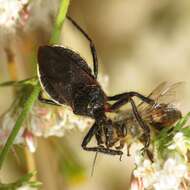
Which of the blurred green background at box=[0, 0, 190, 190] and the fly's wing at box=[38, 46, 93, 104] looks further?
the blurred green background at box=[0, 0, 190, 190]

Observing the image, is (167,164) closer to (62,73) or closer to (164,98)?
(164,98)

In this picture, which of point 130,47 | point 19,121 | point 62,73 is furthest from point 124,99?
point 130,47

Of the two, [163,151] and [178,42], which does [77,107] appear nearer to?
[163,151]

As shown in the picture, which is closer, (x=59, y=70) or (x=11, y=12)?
(x=59, y=70)

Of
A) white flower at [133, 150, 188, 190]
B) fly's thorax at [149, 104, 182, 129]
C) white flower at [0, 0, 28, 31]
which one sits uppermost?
white flower at [0, 0, 28, 31]

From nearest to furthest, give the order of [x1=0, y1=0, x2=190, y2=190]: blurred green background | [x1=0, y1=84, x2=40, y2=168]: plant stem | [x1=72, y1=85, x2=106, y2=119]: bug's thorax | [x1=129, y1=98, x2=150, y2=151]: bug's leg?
[x1=0, y1=84, x2=40, y2=168]: plant stem, [x1=129, y1=98, x2=150, y2=151]: bug's leg, [x1=72, y1=85, x2=106, y2=119]: bug's thorax, [x1=0, y1=0, x2=190, y2=190]: blurred green background

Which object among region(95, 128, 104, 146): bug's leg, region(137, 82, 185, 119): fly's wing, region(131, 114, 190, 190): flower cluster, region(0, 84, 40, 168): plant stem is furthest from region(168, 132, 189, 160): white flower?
region(0, 84, 40, 168): plant stem

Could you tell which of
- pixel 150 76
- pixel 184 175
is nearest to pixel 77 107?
pixel 184 175

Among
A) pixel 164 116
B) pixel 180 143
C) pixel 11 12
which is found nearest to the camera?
pixel 180 143

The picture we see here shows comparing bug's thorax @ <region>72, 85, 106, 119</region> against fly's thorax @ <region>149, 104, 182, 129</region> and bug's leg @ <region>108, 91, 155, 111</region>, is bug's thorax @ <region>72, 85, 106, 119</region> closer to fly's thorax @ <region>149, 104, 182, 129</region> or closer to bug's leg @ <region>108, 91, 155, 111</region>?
bug's leg @ <region>108, 91, 155, 111</region>
